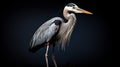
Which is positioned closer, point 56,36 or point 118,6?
point 56,36

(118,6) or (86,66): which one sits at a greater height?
(118,6)

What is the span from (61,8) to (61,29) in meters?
0.44

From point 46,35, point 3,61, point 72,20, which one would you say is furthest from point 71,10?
point 3,61

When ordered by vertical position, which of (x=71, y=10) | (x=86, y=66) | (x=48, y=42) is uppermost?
(x=71, y=10)

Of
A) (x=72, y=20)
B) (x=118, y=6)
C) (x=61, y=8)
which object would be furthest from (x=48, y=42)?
(x=118, y=6)

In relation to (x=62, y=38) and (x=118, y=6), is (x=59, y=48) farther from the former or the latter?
(x=118, y=6)

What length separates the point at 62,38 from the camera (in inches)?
120

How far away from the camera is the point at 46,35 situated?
3.04 meters

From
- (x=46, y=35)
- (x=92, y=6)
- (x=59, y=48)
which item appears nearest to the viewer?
(x=46, y=35)

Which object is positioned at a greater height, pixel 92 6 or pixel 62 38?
pixel 92 6

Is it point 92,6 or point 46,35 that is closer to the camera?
point 46,35

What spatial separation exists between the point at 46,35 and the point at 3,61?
59 centimetres

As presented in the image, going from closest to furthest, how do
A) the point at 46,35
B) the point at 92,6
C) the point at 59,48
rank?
the point at 46,35 → the point at 59,48 → the point at 92,6

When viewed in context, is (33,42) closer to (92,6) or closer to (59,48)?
(59,48)
